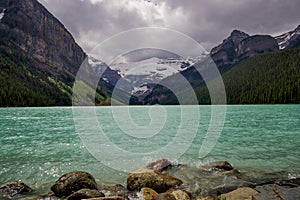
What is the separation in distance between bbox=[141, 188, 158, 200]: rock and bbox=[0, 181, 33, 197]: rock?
558cm

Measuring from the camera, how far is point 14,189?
1150 cm

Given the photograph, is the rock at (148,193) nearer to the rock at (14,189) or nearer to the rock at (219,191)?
the rock at (219,191)

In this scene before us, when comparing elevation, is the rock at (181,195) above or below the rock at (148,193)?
above

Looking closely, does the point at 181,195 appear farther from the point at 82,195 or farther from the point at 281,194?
the point at 82,195

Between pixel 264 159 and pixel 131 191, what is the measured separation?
1082cm

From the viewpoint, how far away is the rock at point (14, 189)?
443 inches

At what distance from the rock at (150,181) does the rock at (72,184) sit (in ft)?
6.04

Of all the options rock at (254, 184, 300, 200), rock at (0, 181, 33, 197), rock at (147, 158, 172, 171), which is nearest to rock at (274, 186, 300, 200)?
rock at (254, 184, 300, 200)

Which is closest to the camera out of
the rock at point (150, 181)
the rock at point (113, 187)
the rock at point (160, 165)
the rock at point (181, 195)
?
the rock at point (181, 195)

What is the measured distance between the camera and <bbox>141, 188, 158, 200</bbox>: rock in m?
10.4

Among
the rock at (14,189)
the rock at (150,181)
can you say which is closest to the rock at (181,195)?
the rock at (150,181)

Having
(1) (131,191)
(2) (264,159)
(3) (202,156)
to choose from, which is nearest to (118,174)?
(1) (131,191)

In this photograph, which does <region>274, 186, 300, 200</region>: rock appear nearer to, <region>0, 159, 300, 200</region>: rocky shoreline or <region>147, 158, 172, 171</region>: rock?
<region>0, 159, 300, 200</region>: rocky shoreline

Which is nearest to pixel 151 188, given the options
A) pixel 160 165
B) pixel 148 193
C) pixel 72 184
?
pixel 148 193
